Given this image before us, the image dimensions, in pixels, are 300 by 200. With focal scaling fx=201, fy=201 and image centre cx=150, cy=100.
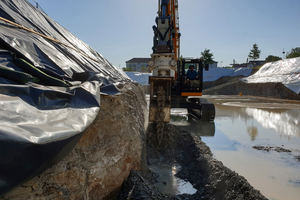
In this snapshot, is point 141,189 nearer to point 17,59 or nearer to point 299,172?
point 17,59

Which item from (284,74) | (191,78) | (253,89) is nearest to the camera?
(191,78)

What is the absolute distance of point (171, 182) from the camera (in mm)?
3738

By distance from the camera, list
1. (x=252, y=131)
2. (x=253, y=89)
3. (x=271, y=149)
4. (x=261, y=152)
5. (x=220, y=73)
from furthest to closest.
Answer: (x=220, y=73), (x=253, y=89), (x=252, y=131), (x=271, y=149), (x=261, y=152)

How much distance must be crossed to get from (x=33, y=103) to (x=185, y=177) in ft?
9.87

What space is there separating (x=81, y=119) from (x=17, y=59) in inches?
57.1

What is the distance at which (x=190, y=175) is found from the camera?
3965mm

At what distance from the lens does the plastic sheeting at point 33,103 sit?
1511 millimetres

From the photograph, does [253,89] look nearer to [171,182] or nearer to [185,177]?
[185,177]

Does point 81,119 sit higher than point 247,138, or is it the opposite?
point 81,119

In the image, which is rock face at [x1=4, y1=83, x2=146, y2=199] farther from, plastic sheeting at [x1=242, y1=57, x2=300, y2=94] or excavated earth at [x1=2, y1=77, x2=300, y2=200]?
plastic sheeting at [x1=242, y1=57, x2=300, y2=94]

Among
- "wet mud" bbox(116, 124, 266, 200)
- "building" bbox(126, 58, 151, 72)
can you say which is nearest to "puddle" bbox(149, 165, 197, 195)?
"wet mud" bbox(116, 124, 266, 200)

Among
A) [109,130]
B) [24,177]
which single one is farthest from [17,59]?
[24,177]

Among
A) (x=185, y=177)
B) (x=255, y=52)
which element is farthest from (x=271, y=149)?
(x=255, y=52)

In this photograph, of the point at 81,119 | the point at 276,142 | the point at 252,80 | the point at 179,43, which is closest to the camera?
the point at 81,119
